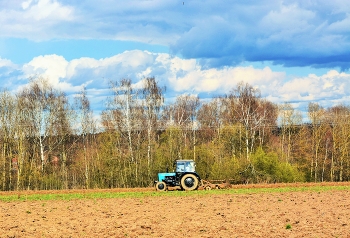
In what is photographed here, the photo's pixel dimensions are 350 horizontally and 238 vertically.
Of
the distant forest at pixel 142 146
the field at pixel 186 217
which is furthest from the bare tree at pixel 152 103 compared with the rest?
the field at pixel 186 217

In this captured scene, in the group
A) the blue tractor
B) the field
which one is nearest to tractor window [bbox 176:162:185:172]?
the blue tractor

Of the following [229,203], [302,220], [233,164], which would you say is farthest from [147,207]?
[233,164]

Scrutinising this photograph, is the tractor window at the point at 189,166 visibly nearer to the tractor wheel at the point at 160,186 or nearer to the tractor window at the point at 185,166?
the tractor window at the point at 185,166

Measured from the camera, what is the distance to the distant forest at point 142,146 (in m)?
55.9

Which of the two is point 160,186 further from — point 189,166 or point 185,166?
point 189,166

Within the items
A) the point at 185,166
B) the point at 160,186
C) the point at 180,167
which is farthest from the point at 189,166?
the point at 160,186

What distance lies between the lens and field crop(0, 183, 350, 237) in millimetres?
20250

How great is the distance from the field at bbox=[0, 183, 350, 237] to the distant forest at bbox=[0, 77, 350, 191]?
72.3ft

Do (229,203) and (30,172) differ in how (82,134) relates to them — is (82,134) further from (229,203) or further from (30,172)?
(229,203)

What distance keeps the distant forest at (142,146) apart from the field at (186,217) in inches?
868

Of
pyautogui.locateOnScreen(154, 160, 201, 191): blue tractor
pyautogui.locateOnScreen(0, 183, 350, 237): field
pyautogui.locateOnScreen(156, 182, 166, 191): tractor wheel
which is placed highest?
pyautogui.locateOnScreen(154, 160, 201, 191): blue tractor

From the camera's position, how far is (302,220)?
878 inches

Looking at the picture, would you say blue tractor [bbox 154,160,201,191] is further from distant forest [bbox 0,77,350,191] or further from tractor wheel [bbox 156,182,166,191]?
distant forest [bbox 0,77,350,191]

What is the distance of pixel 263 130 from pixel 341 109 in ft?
A: 60.3
